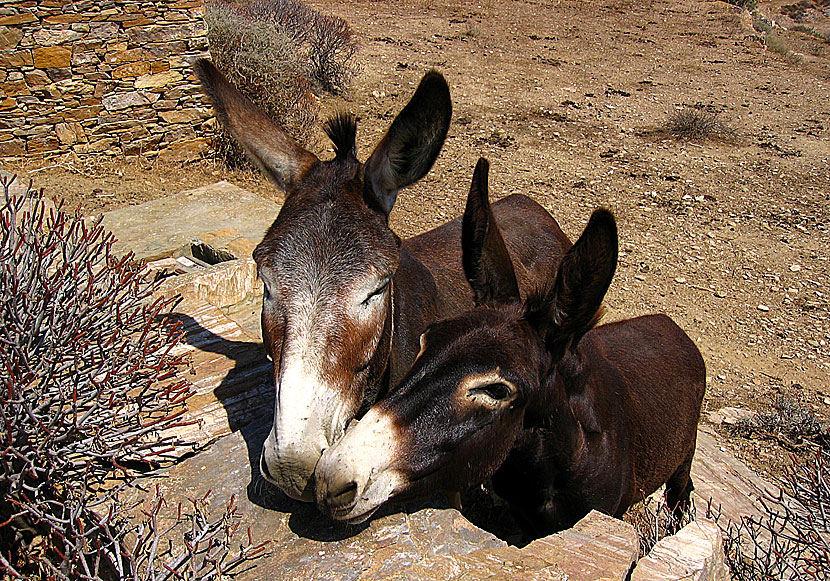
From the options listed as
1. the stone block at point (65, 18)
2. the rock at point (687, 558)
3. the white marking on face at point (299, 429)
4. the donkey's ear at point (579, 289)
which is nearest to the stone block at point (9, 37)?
the stone block at point (65, 18)

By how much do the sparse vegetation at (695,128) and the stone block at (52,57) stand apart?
32.1 ft

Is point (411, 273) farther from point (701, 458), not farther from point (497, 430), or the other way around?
point (701, 458)

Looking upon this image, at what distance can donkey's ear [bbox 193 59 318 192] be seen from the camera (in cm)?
287

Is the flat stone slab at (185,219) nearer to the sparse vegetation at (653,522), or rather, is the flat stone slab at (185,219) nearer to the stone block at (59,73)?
the stone block at (59,73)

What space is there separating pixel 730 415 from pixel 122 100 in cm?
810

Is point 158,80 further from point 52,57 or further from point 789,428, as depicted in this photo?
point 789,428

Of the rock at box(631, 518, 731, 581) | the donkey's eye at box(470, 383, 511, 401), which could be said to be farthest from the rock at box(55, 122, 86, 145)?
the rock at box(631, 518, 731, 581)

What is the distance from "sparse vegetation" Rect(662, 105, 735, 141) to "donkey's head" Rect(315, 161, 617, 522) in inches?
412

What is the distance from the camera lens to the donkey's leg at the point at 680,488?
12.7ft

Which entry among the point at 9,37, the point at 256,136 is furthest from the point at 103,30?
the point at 256,136

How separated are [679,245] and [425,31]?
42.1 feet

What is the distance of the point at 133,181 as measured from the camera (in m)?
8.48

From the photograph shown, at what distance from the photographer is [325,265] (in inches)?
91.1

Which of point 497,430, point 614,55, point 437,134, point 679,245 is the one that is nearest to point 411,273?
point 437,134
